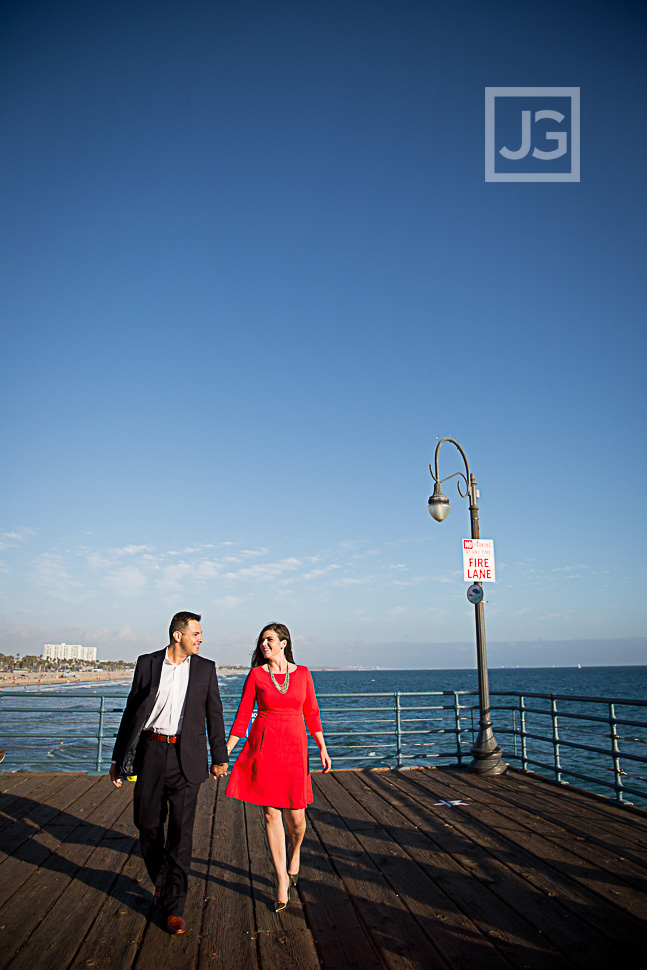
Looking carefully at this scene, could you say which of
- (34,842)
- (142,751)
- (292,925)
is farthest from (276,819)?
(34,842)

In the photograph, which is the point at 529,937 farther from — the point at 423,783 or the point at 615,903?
the point at 423,783

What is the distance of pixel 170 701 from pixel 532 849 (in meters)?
3.50

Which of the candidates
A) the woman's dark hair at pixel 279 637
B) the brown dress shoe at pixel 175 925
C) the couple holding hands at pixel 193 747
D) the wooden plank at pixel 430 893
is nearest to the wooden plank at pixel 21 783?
the wooden plank at pixel 430 893

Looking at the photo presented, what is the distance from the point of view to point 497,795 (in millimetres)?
7773

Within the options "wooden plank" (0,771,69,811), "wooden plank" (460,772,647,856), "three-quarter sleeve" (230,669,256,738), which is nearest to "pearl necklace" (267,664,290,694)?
"three-quarter sleeve" (230,669,256,738)

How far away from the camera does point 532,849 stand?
220 inches

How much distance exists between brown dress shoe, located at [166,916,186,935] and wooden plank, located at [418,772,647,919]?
111 inches

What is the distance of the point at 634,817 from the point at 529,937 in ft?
11.5

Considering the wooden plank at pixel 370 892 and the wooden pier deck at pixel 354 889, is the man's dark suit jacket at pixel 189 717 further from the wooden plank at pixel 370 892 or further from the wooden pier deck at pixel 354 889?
the wooden plank at pixel 370 892

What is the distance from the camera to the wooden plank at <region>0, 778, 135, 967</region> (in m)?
3.95

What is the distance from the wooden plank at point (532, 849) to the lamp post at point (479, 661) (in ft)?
2.72

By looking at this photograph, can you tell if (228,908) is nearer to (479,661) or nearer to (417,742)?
(479,661)

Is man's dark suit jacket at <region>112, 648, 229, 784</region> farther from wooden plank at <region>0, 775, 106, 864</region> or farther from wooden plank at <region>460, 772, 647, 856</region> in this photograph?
wooden plank at <region>460, 772, 647, 856</region>

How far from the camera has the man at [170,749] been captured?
4.17 metres
